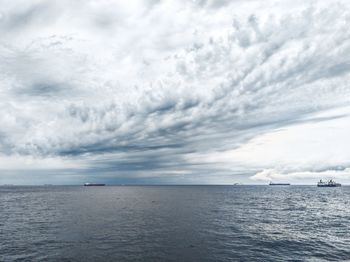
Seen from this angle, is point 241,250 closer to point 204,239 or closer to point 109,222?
point 204,239

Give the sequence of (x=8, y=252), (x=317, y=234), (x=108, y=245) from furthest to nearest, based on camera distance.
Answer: (x=317, y=234), (x=108, y=245), (x=8, y=252)

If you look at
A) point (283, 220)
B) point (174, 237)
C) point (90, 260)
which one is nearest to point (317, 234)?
point (283, 220)

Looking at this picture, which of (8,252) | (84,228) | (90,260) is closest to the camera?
(90,260)

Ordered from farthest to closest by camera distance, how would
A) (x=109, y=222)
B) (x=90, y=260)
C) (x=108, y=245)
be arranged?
(x=109, y=222)
(x=108, y=245)
(x=90, y=260)

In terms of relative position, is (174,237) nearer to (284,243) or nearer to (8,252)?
(284,243)

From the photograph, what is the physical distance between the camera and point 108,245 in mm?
49094

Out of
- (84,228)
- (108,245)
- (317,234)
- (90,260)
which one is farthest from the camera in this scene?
(84,228)

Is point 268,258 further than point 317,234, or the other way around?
point 317,234

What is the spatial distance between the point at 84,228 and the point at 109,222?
1052cm

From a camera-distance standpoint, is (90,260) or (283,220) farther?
(283,220)

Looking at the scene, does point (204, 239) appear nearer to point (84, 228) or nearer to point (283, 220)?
point (84, 228)

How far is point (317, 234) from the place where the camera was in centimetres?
5997

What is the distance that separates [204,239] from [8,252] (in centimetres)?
3593

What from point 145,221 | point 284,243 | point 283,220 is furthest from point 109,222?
point 283,220
